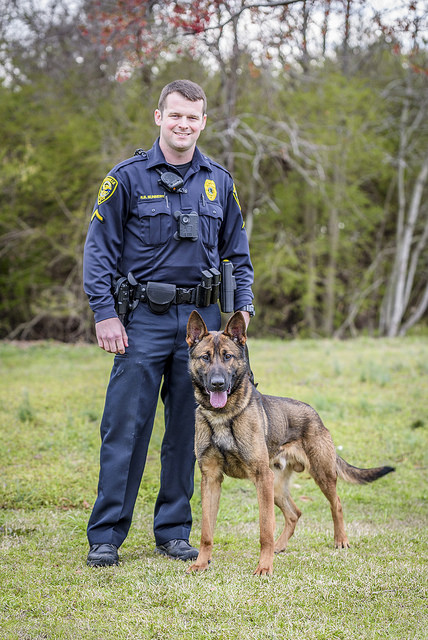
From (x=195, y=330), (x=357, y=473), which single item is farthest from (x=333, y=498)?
(x=195, y=330)

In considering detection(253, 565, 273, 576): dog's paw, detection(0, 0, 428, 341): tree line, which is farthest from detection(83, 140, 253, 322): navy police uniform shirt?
detection(0, 0, 428, 341): tree line

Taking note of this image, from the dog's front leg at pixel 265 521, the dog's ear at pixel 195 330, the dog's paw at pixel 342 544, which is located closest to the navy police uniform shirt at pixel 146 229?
the dog's ear at pixel 195 330

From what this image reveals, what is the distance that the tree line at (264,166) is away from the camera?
53.6 feet

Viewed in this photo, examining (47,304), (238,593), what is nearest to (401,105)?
(47,304)

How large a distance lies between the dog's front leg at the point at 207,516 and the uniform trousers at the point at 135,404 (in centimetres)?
43

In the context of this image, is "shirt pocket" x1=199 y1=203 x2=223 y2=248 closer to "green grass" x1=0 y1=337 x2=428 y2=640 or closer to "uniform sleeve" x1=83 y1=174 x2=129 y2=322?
"uniform sleeve" x1=83 y1=174 x2=129 y2=322

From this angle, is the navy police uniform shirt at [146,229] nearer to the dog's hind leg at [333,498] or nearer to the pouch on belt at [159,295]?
the pouch on belt at [159,295]

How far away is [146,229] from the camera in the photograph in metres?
3.96

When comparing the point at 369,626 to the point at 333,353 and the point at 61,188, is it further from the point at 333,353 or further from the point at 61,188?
the point at 61,188

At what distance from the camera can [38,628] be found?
115 inches

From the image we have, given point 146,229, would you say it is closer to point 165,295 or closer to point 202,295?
point 165,295

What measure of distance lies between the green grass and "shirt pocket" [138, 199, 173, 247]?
1.87m

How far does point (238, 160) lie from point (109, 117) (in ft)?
12.1

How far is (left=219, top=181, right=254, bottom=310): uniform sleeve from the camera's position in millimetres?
4324
